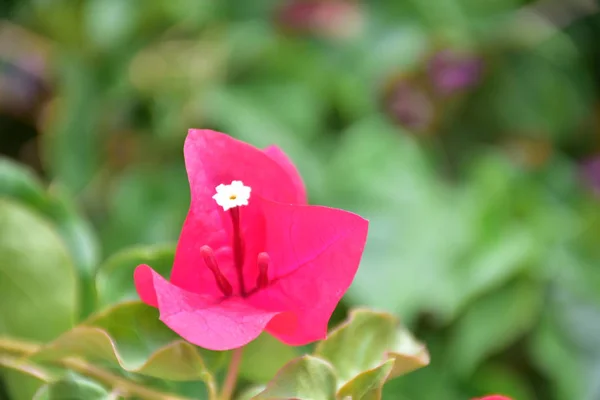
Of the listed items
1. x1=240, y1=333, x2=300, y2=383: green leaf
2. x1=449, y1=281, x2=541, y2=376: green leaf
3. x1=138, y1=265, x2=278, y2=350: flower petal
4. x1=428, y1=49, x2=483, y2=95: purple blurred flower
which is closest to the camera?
x1=138, y1=265, x2=278, y2=350: flower petal

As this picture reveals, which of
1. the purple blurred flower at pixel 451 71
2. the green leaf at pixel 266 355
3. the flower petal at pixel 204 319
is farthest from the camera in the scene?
the purple blurred flower at pixel 451 71

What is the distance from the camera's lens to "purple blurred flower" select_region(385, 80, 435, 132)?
122 centimetres

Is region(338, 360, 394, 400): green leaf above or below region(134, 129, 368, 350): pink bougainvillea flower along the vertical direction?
below

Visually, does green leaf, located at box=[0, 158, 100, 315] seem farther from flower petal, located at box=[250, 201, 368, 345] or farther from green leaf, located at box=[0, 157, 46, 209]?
flower petal, located at box=[250, 201, 368, 345]

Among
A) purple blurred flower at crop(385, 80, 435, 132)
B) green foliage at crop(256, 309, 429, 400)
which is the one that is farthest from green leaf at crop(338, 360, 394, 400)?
purple blurred flower at crop(385, 80, 435, 132)

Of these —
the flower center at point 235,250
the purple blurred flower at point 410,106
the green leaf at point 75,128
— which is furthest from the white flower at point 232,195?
the purple blurred flower at point 410,106

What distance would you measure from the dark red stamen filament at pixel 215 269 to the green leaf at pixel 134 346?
4 cm

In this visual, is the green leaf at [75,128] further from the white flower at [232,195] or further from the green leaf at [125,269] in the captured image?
the white flower at [232,195]

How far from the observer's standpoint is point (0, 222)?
458 millimetres

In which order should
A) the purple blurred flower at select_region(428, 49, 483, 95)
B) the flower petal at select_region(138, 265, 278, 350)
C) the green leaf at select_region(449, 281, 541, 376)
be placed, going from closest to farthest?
1. the flower petal at select_region(138, 265, 278, 350)
2. the green leaf at select_region(449, 281, 541, 376)
3. the purple blurred flower at select_region(428, 49, 483, 95)

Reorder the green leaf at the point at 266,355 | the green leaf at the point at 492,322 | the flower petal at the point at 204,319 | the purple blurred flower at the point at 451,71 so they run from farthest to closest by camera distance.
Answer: the purple blurred flower at the point at 451,71 < the green leaf at the point at 492,322 < the green leaf at the point at 266,355 < the flower petal at the point at 204,319

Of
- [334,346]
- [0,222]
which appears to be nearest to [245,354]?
[334,346]

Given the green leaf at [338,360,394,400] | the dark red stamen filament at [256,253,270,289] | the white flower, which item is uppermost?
the white flower

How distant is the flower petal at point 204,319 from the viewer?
1.09 ft
